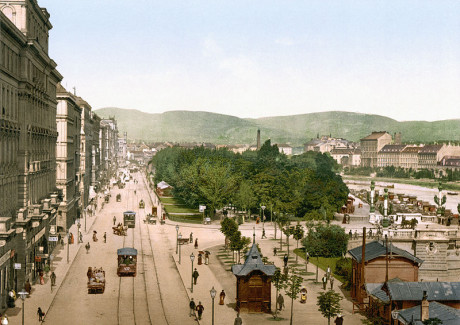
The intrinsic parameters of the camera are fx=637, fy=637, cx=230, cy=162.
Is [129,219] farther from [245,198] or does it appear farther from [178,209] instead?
[178,209]

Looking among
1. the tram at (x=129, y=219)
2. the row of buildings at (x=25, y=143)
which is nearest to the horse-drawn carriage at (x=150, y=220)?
the tram at (x=129, y=219)

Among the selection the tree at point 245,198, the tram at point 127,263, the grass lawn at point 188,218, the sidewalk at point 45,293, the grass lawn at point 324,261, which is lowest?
the grass lawn at point 324,261

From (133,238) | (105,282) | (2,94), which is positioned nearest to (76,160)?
(133,238)

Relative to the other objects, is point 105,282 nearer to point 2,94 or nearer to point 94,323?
point 94,323

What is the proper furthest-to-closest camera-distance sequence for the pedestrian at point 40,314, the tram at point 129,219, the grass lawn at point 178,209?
the grass lawn at point 178,209, the tram at point 129,219, the pedestrian at point 40,314

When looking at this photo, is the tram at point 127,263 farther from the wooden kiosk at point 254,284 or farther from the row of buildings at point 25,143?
the wooden kiosk at point 254,284

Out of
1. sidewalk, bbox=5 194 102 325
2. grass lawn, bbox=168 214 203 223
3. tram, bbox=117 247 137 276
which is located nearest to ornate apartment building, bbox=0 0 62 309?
sidewalk, bbox=5 194 102 325
